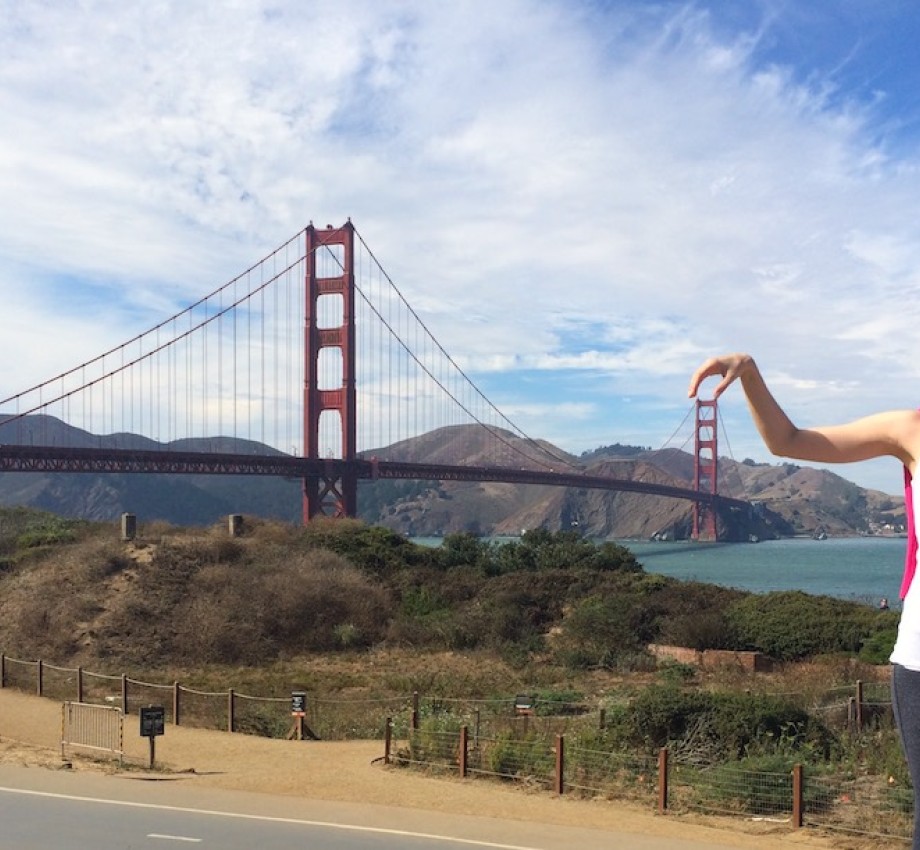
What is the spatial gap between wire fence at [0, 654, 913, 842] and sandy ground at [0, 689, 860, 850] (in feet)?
1.07

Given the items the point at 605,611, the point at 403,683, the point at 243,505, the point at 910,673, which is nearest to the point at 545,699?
the point at 403,683

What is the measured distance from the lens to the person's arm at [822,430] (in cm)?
239

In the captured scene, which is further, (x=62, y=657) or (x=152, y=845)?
(x=62, y=657)

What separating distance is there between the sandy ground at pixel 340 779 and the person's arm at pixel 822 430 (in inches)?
336

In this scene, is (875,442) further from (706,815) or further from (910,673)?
(706,815)

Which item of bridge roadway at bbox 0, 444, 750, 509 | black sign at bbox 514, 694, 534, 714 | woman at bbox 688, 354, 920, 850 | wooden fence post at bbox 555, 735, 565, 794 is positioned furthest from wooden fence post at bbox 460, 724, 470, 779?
bridge roadway at bbox 0, 444, 750, 509

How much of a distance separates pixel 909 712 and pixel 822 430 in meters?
0.68

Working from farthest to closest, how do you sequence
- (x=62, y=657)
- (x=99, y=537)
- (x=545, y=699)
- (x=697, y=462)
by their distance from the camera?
(x=697, y=462)
(x=99, y=537)
(x=62, y=657)
(x=545, y=699)

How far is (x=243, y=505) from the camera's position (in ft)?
523

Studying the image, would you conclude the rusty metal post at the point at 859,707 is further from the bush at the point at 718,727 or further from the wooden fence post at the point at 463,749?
the wooden fence post at the point at 463,749

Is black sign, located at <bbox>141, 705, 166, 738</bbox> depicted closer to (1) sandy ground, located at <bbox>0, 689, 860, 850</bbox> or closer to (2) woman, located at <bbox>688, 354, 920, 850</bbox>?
(1) sandy ground, located at <bbox>0, 689, 860, 850</bbox>

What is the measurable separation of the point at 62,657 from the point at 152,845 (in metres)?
18.2

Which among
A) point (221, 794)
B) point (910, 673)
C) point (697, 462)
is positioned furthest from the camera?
point (697, 462)

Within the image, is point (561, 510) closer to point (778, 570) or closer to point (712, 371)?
point (778, 570)
